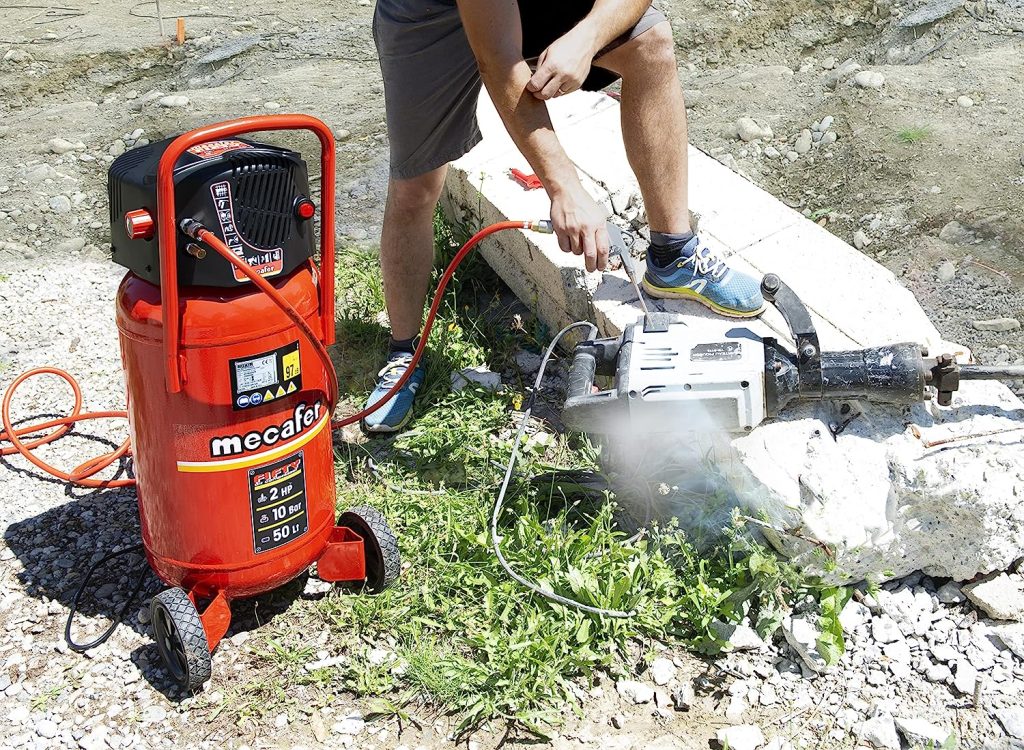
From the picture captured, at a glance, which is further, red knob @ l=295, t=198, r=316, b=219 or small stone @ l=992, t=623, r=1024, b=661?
small stone @ l=992, t=623, r=1024, b=661

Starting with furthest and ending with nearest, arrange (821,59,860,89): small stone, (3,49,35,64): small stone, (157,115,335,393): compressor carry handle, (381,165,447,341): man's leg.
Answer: (3,49,35,64): small stone → (821,59,860,89): small stone → (381,165,447,341): man's leg → (157,115,335,393): compressor carry handle

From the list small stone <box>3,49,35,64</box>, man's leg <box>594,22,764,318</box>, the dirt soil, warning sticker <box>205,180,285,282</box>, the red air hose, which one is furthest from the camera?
small stone <box>3,49,35,64</box>

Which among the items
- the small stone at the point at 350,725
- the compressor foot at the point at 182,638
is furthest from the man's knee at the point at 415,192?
the small stone at the point at 350,725

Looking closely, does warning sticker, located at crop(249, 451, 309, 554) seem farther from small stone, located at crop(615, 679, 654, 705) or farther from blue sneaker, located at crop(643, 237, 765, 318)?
blue sneaker, located at crop(643, 237, 765, 318)

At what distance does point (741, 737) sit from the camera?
244cm

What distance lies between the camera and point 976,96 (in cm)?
471

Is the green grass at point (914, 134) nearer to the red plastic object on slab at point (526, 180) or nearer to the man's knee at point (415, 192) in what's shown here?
the red plastic object on slab at point (526, 180)

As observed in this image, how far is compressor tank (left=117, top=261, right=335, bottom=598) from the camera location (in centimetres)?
236

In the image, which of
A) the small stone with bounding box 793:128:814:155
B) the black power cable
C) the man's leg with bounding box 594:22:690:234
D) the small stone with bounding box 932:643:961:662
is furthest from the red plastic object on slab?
the small stone with bounding box 932:643:961:662

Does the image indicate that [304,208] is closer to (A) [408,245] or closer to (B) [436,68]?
(B) [436,68]

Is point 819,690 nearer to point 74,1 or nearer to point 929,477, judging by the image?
point 929,477

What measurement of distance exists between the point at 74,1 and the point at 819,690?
6.29m

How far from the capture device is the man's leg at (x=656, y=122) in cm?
307

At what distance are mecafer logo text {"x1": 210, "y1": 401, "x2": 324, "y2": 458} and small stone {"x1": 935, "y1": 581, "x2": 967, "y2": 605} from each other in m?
1.66
